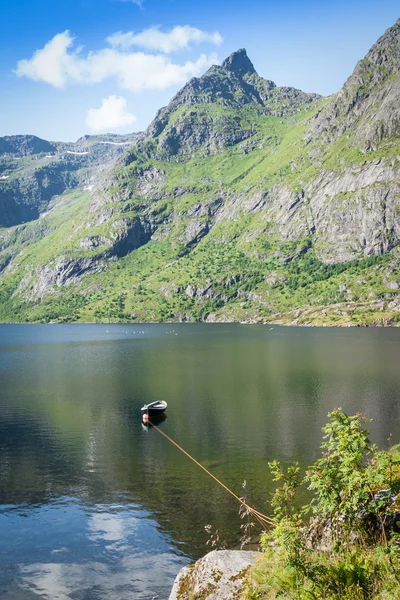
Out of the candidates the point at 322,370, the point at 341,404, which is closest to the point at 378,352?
the point at 322,370

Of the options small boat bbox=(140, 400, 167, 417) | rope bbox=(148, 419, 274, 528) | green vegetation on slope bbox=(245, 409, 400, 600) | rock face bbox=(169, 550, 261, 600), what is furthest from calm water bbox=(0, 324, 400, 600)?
green vegetation on slope bbox=(245, 409, 400, 600)

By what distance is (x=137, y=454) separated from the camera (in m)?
48.6

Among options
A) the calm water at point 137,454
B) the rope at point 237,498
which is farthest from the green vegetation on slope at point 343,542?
the calm water at point 137,454

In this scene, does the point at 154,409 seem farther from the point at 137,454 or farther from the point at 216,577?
the point at 216,577

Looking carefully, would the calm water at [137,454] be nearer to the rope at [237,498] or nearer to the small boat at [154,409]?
the rope at [237,498]

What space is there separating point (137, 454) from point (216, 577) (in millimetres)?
33553

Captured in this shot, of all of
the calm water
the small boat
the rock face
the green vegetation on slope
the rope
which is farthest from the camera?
the small boat

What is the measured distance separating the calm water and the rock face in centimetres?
708

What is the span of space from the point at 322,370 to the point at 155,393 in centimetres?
4423

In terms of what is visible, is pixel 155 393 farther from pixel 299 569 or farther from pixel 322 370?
pixel 299 569

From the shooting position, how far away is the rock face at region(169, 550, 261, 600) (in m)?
15.9

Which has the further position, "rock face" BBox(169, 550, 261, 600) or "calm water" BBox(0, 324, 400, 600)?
"calm water" BBox(0, 324, 400, 600)

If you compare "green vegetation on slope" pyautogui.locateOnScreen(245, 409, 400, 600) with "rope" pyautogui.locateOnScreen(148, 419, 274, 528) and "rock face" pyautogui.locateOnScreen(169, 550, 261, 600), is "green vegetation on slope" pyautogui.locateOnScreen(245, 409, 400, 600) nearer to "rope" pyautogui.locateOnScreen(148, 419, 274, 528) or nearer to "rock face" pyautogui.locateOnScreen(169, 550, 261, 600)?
"rock face" pyautogui.locateOnScreen(169, 550, 261, 600)

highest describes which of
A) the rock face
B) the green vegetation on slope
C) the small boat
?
the green vegetation on slope
